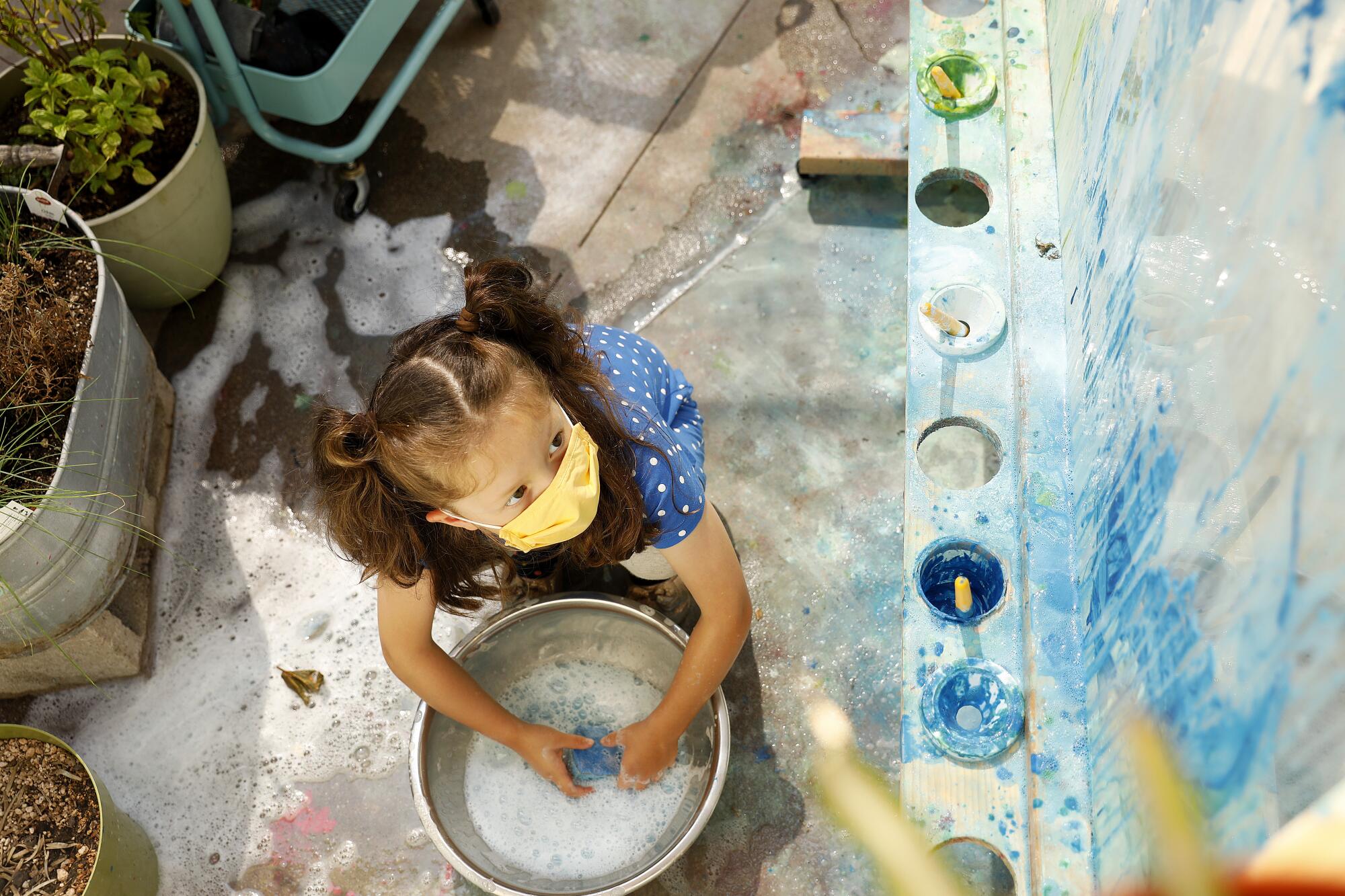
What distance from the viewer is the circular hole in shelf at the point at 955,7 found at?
2217mm

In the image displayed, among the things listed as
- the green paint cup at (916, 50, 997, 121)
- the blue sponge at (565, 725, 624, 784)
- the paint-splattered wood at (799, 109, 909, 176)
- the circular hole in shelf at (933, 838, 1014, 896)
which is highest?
the green paint cup at (916, 50, 997, 121)

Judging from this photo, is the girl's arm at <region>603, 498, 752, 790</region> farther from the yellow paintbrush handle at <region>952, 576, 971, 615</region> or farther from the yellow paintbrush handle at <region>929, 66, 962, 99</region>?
the yellow paintbrush handle at <region>929, 66, 962, 99</region>

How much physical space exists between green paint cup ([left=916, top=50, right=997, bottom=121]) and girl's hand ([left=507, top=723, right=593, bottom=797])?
1.32 metres

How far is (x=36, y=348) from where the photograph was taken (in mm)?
1717

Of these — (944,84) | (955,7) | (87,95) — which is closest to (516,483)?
(944,84)

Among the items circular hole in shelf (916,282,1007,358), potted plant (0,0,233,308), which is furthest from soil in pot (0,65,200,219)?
circular hole in shelf (916,282,1007,358)

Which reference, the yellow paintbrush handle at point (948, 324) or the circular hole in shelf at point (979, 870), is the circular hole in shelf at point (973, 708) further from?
the yellow paintbrush handle at point (948, 324)

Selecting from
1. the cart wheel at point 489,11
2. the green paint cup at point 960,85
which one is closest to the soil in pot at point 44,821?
the green paint cup at point 960,85

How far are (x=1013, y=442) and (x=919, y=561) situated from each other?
0.76 ft

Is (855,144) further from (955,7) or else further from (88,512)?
(88,512)

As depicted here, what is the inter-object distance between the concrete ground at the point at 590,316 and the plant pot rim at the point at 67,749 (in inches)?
9.5

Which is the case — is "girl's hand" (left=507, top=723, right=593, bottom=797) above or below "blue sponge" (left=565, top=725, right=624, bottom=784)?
above

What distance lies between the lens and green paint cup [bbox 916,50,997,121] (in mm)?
1832

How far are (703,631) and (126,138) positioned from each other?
1.57 meters
